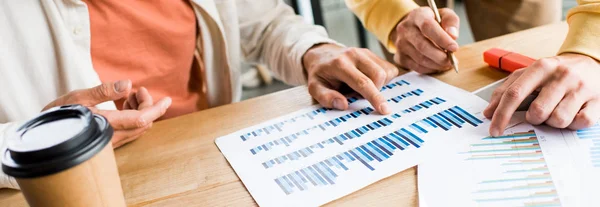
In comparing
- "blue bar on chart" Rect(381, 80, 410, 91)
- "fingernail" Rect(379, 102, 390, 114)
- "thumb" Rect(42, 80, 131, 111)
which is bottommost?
"blue bar on chart" Rect(381, 80, 410, 91)

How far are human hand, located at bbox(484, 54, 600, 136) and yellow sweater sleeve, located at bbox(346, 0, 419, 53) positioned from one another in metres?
0.32

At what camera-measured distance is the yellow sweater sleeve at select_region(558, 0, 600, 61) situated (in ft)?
2.23

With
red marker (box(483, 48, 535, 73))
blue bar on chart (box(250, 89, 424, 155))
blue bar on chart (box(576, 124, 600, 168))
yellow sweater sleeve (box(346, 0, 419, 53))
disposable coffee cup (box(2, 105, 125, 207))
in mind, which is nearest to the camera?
disposable coffee cup (box(2, 105, 125, 207))

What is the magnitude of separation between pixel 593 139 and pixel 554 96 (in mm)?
69

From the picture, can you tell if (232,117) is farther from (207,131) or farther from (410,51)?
(410,51)

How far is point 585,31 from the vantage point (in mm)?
707

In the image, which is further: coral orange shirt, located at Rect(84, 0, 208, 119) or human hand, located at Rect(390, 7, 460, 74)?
coral orange shirt, located at Rect(84, 0, 208, 119)

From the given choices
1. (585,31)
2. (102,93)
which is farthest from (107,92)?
(585,31)

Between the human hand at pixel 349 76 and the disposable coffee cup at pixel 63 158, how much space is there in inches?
14.8

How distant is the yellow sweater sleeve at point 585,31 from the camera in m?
0.68

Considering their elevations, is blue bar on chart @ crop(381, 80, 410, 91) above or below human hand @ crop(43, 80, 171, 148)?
below

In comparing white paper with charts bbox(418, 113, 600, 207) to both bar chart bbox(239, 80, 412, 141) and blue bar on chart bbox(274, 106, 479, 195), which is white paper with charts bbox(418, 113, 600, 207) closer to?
blue bar on chart bbox(274, 106, 479, 195)

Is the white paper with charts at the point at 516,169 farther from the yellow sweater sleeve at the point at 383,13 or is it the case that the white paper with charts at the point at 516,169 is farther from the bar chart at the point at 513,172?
the yellow sweater sleeve at the point at 383,13

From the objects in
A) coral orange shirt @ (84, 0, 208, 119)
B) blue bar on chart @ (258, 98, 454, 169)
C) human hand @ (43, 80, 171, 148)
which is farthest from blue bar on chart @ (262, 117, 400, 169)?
coral orange shirt @ (84, 0, 208, 119)
